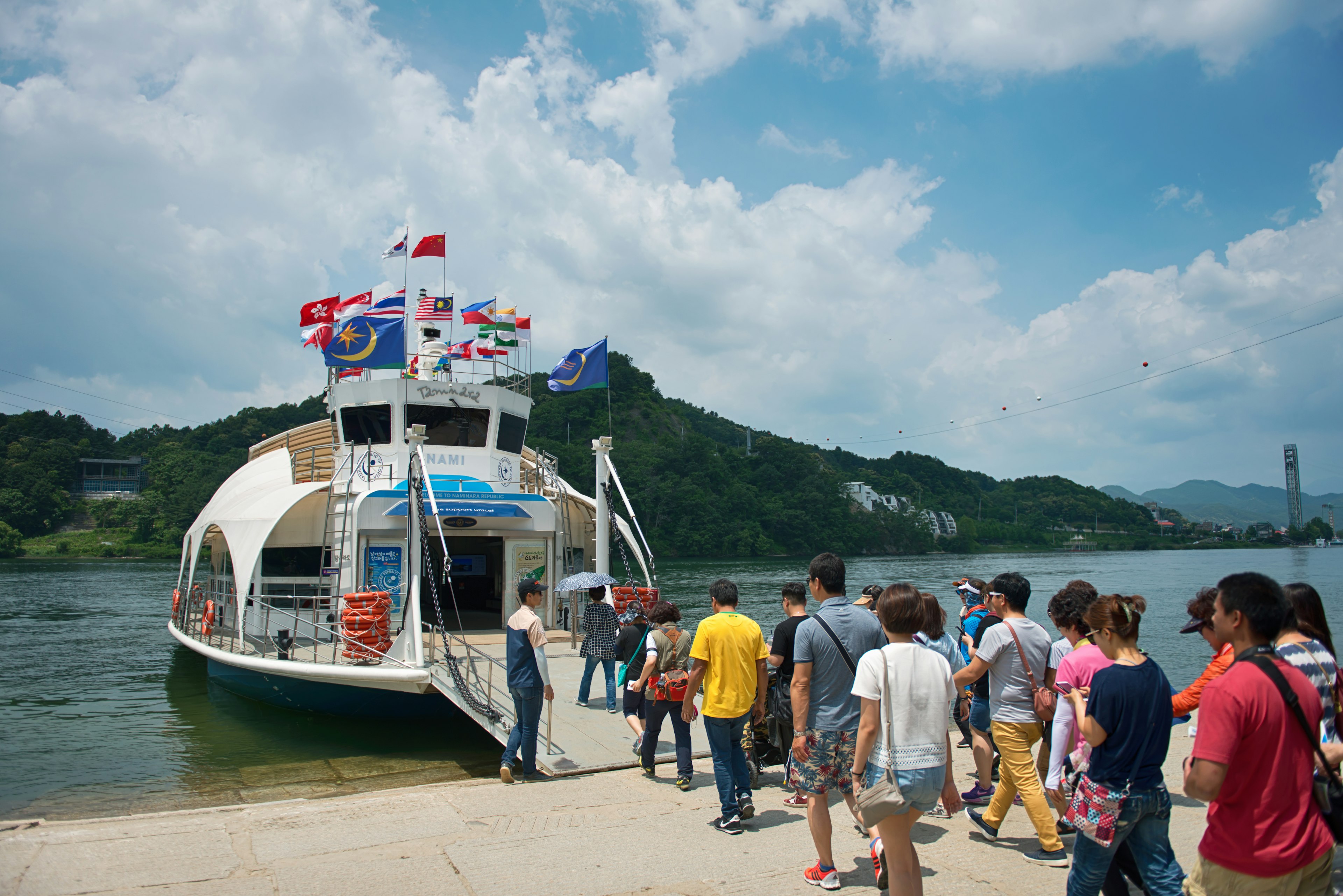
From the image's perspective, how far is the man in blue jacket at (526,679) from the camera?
685 cm

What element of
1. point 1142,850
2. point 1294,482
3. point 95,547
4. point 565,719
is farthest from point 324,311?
point 1294,482

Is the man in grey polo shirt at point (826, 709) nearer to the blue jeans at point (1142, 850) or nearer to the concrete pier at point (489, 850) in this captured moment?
the concrete pier at point (489, 850)

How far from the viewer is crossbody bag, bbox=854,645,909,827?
3.57 m

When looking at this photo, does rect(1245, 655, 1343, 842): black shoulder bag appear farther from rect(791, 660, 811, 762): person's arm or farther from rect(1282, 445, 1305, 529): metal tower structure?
rect(1282, 445, 1305, 529): metal tower structure

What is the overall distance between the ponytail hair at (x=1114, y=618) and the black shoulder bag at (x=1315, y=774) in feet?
2.70

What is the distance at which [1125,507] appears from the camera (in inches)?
5487

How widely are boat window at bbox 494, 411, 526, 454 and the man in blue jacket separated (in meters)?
9.08

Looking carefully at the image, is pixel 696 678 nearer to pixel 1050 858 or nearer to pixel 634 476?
pixel 1050 858

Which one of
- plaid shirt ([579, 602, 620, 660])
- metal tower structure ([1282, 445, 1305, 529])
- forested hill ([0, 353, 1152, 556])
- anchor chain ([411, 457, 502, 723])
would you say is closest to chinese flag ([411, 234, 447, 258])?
anchor chain ([411, 457, 502, 723])

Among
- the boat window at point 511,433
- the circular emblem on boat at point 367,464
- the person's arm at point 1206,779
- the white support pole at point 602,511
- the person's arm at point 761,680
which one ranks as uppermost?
the boat window at point 511,433

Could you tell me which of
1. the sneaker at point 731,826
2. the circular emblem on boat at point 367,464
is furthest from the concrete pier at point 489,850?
the circular emblem on boat at point 367,464

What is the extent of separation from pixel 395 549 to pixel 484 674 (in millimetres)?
3219

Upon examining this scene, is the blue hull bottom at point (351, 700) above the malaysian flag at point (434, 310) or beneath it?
beneath

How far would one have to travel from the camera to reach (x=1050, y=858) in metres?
4.85
